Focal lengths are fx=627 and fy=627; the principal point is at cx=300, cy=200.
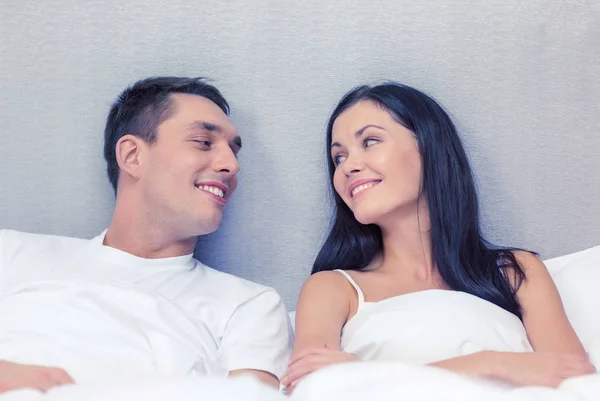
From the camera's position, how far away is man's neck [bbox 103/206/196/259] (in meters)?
1.59

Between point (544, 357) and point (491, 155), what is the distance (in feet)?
2.62

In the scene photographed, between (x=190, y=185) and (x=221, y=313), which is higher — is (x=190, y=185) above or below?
above

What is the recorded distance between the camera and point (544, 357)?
1173mm

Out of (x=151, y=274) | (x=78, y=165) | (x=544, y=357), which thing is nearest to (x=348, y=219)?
(x=151, y=274)

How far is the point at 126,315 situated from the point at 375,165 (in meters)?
0.67

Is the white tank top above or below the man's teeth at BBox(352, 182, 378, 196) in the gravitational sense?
below

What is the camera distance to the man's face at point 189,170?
155cm

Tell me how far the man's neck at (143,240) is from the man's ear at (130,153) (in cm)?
12

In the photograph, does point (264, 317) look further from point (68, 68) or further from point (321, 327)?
point (68, 68)

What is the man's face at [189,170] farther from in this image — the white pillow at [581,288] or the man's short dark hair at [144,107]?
the white pillow at [581,288]

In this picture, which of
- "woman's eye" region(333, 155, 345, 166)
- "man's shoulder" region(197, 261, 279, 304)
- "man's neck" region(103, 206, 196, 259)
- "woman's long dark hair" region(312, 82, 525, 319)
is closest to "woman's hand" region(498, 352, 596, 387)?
"woman's long dark hair" region(312, 82, 525, 319)

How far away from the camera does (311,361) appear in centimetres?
117

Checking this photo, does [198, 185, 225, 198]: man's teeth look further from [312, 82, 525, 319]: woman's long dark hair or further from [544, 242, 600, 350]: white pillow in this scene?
[544, 242, 600, 350]: white pillow

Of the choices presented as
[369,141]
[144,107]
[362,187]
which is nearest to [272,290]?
[362,187]
